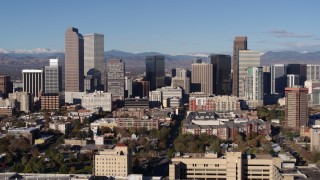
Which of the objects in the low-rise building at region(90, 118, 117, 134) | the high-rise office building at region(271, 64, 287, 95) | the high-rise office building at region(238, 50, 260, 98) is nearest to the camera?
the low-rise building at region(90, 118, 117, 134)

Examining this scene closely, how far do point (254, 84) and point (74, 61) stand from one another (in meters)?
15.7

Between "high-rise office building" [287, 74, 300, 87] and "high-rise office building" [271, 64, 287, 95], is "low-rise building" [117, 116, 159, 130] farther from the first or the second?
"high-rise office building" [287, 74, 300, 87]

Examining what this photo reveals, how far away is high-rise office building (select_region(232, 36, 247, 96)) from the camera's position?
141 feet

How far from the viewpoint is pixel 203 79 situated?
1825 inches

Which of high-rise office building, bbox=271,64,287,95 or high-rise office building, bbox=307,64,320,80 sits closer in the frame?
high-rise office building, bbox=271,64,287,95

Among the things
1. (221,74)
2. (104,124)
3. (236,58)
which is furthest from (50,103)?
(221,74)

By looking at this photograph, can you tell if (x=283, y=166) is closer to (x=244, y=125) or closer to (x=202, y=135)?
(x=202, y=135)

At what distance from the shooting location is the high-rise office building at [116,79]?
41500mm

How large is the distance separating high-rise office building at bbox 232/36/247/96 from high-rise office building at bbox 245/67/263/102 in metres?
2.34

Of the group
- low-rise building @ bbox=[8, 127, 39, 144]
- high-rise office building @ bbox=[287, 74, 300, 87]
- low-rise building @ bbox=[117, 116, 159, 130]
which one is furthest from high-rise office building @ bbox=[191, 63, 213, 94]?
low-rise building @ bbox=[8, 127, 39, 144]

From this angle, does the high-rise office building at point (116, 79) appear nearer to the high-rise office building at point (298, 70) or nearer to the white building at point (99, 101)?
the white building at point (99, 101)

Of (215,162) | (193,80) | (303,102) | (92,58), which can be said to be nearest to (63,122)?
(303,102)

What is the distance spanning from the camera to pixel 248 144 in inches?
960

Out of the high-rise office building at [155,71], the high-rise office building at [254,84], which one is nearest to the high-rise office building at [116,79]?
the high-rise office building at [155,71]
